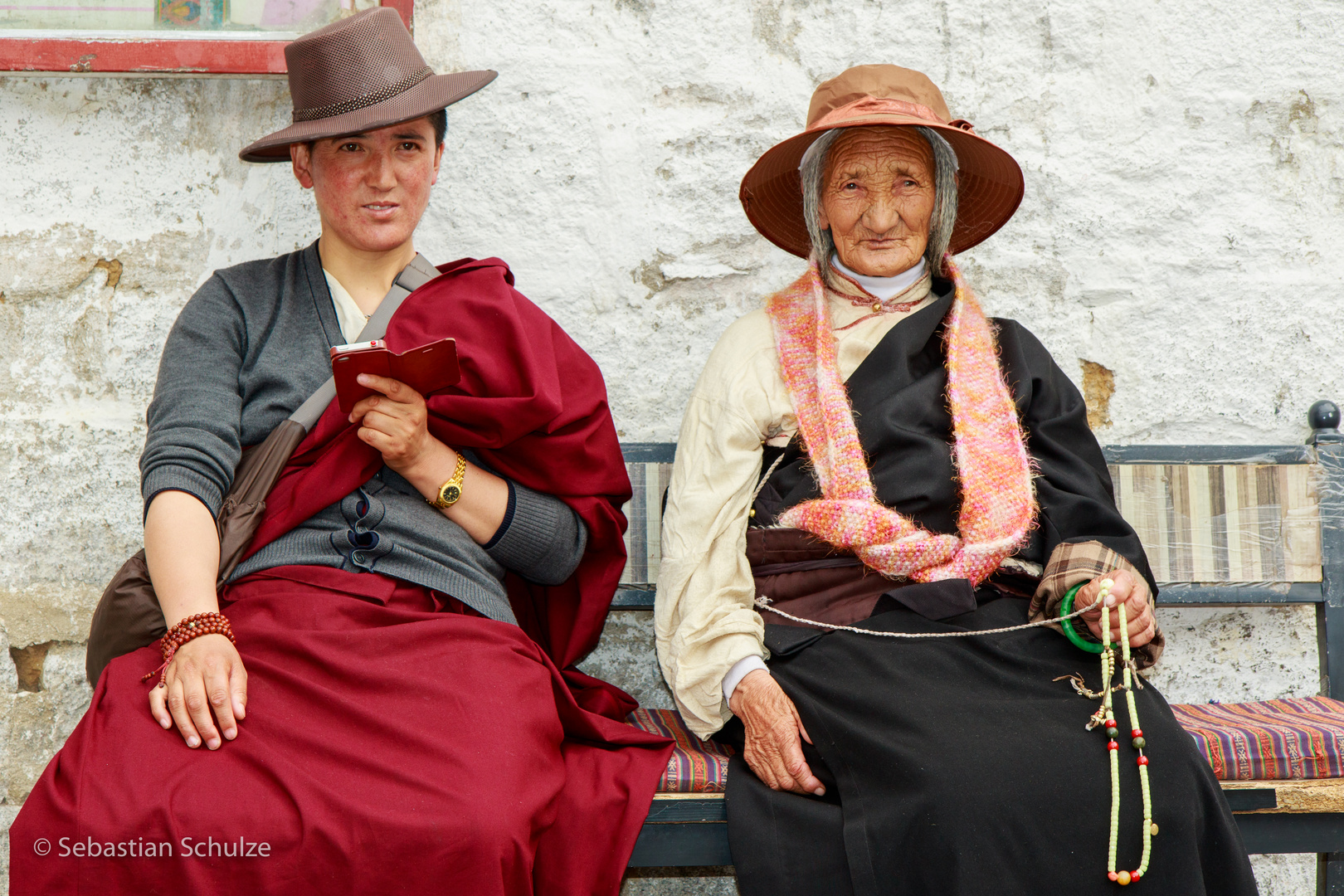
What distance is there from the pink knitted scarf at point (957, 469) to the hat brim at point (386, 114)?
2.87ft

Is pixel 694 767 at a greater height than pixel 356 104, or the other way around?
pixel 356 104

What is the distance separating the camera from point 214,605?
79.6 inches

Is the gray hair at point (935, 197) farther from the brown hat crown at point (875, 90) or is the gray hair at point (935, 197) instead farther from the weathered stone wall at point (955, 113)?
the weathered stone wall at point (955, 113)

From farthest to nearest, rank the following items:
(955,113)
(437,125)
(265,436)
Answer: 1. (955,113)
2. (437,125)
3. (265,436)

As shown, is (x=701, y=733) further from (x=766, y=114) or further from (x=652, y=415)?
(x=766, y=114)

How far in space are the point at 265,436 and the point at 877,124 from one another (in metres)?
1.46

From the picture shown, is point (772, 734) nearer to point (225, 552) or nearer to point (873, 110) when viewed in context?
point (225, 552)

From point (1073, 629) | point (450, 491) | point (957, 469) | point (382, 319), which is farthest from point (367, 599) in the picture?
point (1073, 629)

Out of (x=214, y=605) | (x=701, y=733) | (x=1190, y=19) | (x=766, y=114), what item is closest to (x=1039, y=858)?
(x=701, y=733)

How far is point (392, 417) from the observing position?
212cm

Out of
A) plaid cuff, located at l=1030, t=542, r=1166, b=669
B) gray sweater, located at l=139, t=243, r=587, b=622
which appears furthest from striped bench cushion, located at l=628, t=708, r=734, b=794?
plaid cuff, located at l=1030, t=542, r=1166, b=669

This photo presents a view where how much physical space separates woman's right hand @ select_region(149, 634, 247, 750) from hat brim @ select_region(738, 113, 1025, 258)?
156 centimetres

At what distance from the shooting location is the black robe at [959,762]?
1899 mm

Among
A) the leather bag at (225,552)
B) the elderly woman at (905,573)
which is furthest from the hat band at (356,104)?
the elderly woman at (905,573)
